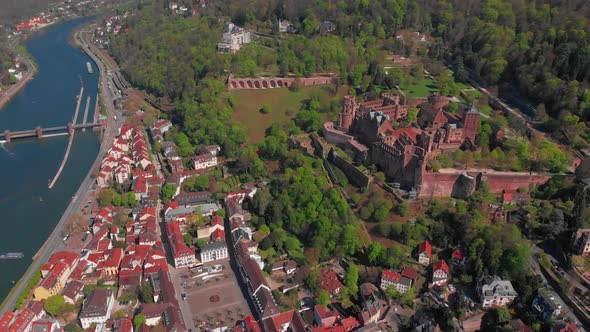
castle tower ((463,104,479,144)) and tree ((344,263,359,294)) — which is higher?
castle tower ((463,104,479,144))

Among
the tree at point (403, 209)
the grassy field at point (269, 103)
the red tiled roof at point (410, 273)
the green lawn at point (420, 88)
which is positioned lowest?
the red tiled roof at point (410, 273)

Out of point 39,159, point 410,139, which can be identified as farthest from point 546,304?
point 39,159

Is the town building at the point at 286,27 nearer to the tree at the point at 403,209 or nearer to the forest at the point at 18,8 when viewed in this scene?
the tree at the point at 403,209

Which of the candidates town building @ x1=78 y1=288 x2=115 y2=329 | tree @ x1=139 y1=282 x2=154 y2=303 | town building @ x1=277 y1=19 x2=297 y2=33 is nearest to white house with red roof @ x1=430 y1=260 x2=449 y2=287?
tree @ x1=139 y1=282 x2=154 y2=303

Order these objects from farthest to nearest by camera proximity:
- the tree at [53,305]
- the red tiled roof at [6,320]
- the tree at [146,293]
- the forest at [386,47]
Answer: the forest at [386,47], the tree at [146,293], the tree at [53,305], the red tiled roof at [6,320]

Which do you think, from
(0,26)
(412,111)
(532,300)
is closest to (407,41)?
(412,111)

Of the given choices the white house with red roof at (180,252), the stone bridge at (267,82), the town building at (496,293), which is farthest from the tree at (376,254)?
the stone bridge at (267,82)

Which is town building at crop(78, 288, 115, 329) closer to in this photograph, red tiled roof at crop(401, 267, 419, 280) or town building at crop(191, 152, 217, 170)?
red tiled roof at crop(401, 267, 419, 280)

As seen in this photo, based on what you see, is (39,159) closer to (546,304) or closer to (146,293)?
(146,293)
